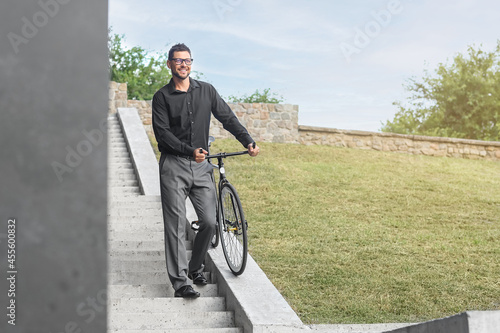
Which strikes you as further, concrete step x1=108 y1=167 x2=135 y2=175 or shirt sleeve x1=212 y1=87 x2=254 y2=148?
concrete step x1=108 y1=167 x2=135 y2=175

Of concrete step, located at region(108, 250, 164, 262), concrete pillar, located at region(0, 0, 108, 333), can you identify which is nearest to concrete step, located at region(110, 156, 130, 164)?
concrete step, located at region(108, 250, 164, 262)

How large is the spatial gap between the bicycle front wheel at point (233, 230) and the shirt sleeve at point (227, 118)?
39cm

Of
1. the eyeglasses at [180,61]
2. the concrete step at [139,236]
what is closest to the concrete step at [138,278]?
the concrete step at [139,236]

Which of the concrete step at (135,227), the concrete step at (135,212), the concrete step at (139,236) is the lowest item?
the concrete step at (139,236)

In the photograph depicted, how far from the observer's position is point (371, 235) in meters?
7.19

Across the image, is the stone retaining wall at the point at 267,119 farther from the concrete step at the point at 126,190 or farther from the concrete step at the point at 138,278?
the concrete step at the point at 138,278

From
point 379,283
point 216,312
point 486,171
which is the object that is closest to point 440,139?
point 486,171

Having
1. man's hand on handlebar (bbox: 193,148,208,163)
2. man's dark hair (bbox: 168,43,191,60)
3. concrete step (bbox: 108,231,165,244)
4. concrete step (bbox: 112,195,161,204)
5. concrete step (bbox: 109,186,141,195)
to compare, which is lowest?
concrete step (bbox: 108,231,165,244)

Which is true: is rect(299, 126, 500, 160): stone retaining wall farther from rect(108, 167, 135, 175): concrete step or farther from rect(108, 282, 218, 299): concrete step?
rect(108, 282, 218, 299): concrete step

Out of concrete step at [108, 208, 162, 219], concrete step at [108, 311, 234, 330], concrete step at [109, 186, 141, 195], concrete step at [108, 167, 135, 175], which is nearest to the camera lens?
concrete step at [108, 311, 234, 330]

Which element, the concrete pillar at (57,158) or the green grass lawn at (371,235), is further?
the green grass lawn at (371,235)

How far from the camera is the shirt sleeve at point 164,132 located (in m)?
4.20

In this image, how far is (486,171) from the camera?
13.9 metres

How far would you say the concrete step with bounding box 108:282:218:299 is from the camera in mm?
4555
